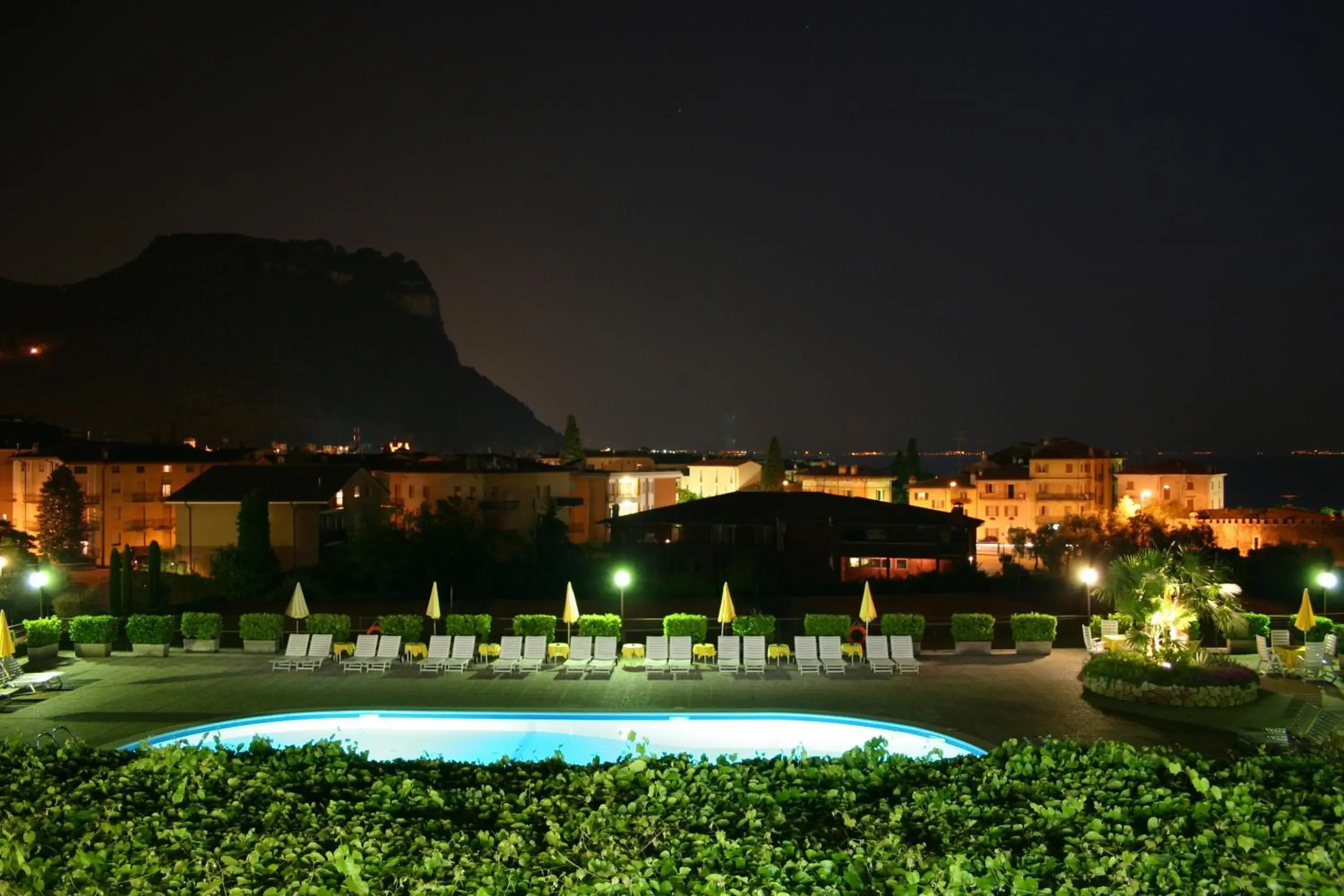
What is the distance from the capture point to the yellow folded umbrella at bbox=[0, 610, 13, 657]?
16.1 metres

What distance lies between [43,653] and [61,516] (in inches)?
1401

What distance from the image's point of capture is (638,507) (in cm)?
6250

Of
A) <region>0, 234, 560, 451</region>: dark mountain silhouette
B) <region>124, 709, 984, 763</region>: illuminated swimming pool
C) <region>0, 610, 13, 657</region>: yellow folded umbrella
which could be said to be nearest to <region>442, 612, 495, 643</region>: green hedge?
<region>124, 709, 984, 763</region>: illuminated swimming pool

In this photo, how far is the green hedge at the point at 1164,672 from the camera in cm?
1540

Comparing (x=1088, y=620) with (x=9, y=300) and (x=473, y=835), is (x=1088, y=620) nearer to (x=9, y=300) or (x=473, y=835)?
(x=473, y=835)

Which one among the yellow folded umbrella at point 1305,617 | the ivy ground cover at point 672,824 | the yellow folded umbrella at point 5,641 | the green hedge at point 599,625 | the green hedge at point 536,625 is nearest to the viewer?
the ivy ground cover at point 672,824

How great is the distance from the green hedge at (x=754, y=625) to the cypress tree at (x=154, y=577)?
1465 centimetres

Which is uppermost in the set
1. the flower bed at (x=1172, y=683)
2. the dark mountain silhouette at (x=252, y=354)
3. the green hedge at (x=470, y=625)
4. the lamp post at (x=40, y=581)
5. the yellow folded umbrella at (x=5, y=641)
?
the dark mountain silhouette at (x=252, y=354)

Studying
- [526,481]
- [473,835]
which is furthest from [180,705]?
[526,481]

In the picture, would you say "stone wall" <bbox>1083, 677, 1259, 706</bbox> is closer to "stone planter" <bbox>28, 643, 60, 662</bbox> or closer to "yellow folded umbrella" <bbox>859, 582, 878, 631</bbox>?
"yellow folded umbrella" <bbox>859, 582, 878, 631</bbox>

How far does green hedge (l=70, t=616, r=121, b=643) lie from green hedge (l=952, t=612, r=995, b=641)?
16.9 m

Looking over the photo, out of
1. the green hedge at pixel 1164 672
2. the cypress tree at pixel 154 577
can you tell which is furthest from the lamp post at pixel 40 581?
the green hedge at pixel 1164 672

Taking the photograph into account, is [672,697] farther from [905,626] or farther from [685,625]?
[905,626]

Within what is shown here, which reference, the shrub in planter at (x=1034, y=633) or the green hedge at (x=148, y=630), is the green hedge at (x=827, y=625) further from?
the green hedge at (x=148, y=630)
